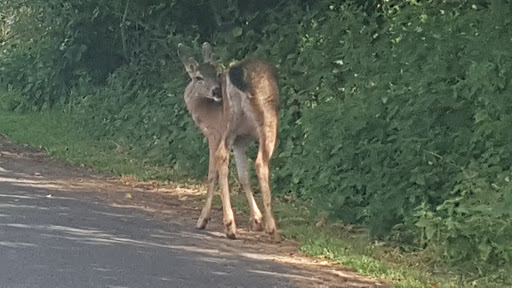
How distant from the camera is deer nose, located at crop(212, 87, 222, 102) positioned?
1042cm

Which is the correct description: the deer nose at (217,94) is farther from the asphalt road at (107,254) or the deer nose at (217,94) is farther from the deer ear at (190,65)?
the asphalt road at (107,254)

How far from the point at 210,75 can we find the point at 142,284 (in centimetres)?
370

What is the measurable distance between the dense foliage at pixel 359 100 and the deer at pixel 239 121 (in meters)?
1.03

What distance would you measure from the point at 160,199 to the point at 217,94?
90.5 inches

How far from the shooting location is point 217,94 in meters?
10.4

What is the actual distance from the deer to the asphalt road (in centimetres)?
62

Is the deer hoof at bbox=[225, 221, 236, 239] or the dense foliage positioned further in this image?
the deer hoof at bbox=[225, 221, 236, 239]

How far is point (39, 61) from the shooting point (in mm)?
22875

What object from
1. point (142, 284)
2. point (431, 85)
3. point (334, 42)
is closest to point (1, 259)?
point (142, 284)

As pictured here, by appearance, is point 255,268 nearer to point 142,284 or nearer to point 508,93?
point 142,284

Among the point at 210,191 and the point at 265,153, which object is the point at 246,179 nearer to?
the point at 210,191

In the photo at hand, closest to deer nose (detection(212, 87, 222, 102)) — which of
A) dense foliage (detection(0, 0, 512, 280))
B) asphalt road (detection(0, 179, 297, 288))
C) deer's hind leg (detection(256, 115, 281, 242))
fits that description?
deer's hind leg (detection(256, 115, 281, 242))

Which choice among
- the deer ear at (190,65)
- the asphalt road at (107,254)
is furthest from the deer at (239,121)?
the asphalt road at (107,254)

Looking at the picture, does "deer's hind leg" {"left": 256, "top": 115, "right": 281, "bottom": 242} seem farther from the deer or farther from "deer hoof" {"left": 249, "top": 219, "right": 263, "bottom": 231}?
"deer hoof" {"left": 249, "top": 219, "right": 263, "bottom": 231}
